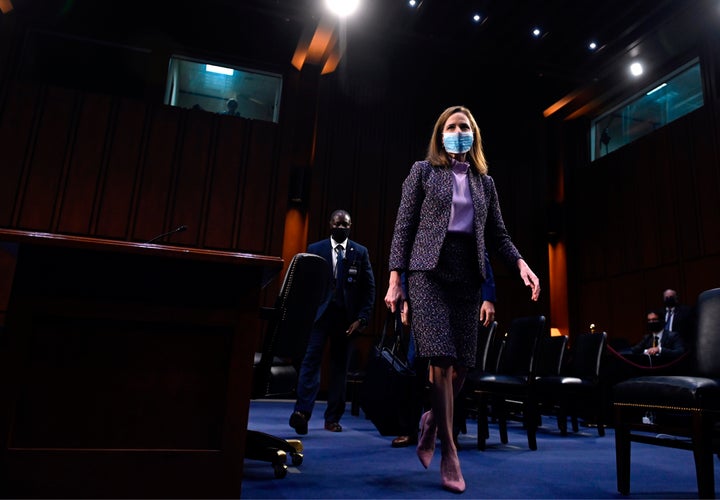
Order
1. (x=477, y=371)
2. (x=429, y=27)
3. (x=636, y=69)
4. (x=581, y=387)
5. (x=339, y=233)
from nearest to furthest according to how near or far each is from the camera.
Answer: (x=339, y=233) < (x=477, y=371) < (x=581, y=387) < (x=429, y=27) < (x=636, y=69)

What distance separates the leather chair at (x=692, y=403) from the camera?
5.27ft

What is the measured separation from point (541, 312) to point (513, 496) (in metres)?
6.75

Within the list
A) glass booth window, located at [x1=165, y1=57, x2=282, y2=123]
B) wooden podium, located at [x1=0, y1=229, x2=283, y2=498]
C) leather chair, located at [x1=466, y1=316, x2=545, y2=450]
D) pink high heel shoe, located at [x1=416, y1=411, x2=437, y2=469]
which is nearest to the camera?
wooden podium, located at [x1=0, y1=229, x2=283, y2=498]

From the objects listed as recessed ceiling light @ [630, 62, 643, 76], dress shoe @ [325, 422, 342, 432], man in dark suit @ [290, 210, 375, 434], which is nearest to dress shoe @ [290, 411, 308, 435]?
man in dark suit @ [290, 210, 375, 434]

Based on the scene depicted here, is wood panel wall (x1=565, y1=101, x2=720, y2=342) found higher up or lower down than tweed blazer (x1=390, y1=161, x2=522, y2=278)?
higher up

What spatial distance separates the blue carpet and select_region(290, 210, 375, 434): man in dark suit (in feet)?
0.78

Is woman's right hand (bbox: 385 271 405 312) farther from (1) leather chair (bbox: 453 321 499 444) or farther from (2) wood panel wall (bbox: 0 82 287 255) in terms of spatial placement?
(2) wood panel wall (bbox: 0 82 287 255)

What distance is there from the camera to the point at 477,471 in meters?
2.20

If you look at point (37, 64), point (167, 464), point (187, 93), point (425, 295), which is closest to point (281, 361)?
point (425, 295)

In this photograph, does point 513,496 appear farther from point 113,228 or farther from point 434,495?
point 113,228

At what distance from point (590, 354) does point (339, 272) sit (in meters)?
2.40

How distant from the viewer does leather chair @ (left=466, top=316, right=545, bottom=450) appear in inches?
117

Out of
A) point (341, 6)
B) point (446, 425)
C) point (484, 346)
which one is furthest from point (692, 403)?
point (341, 6)

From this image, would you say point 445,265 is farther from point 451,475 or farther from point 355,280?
point 355,280
